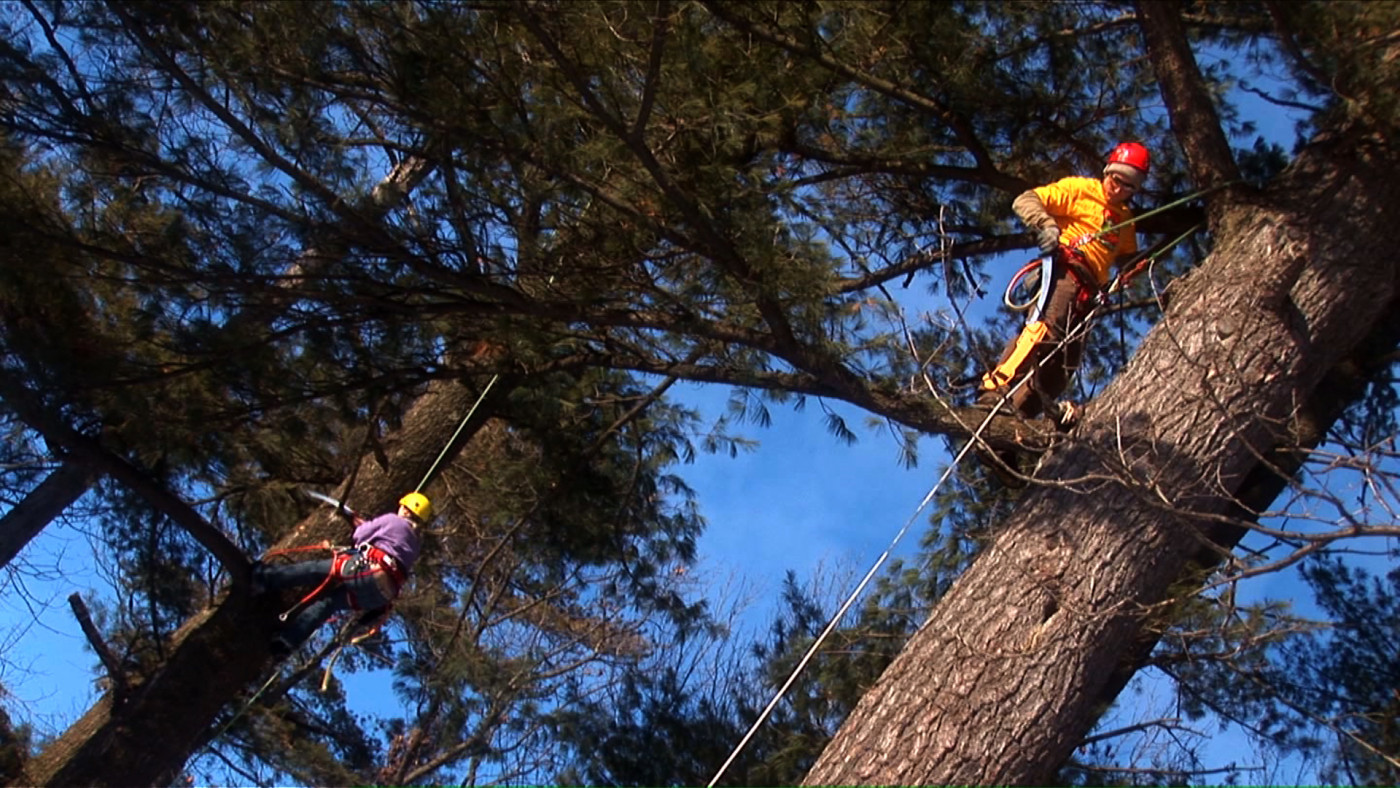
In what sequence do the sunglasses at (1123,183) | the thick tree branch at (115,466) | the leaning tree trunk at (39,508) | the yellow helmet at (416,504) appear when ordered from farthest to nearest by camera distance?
the leaning tree trunk at (39,508) → the yellow helmet at (416,504) → the sunglasses at (1123,183) → the thick tree branch at (115,466)

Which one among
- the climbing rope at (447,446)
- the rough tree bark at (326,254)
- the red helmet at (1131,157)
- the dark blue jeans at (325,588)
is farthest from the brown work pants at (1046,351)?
the dark blue jeans at (325,588)

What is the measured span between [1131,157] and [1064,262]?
54cm

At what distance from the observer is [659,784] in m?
6.18

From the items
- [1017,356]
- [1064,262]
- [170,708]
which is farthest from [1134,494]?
[170,708]

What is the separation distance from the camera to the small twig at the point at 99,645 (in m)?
5.25

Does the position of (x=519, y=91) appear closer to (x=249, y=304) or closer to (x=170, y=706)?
(x=249, y=304)

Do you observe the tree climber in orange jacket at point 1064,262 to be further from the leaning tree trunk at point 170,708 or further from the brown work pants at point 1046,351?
the leaning tree trunk at point 170,708

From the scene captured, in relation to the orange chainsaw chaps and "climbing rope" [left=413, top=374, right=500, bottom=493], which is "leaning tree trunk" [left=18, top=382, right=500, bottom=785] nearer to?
"climbing rope" [left=413, top=374, right=500, bottom=493]

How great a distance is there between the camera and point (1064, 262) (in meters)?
4.97

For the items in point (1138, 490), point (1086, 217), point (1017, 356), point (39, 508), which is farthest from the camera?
point (39, 508)

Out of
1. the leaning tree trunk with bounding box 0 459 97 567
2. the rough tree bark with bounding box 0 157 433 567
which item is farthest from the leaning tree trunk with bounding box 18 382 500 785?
the leaning tree trunk with bounding box 0 459 97 567

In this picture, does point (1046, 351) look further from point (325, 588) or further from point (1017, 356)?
point (325, 588)

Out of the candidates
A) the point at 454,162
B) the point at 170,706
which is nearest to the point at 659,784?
the point at 170,706

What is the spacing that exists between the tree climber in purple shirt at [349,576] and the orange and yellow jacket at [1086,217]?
3.13 m
